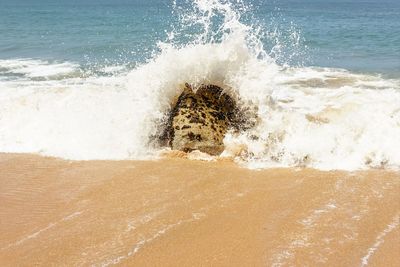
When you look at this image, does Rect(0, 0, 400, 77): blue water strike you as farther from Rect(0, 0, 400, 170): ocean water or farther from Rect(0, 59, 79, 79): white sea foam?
Rect(0, 0, 400, 170): ocean water

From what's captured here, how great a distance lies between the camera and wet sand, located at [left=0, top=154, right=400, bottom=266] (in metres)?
4.26

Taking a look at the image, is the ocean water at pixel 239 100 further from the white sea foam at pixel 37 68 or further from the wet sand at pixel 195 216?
the white sea foam at pixel 37 68

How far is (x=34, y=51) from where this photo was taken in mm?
19797

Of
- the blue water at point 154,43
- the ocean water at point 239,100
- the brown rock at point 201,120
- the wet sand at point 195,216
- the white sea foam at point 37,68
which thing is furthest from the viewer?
the blue water at point 154,43

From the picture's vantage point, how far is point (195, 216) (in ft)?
16.4

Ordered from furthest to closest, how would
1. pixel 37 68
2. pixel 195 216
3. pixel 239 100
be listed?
pixel 37 68 → pixel 239 100 → pixel 195 216

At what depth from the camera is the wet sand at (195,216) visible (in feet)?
14.0

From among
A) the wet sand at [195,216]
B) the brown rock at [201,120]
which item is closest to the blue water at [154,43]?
the brown rock at [201,120]

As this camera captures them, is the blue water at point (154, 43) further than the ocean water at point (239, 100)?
Yes

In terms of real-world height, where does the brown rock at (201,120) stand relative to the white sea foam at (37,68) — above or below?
above

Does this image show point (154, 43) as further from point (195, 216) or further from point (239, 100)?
point (195, 216)

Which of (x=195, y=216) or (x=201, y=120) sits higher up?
(x=201, y=120)

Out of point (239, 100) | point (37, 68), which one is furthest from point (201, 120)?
point (37, 68)

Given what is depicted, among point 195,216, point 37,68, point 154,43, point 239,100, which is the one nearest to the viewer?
point 195,216
